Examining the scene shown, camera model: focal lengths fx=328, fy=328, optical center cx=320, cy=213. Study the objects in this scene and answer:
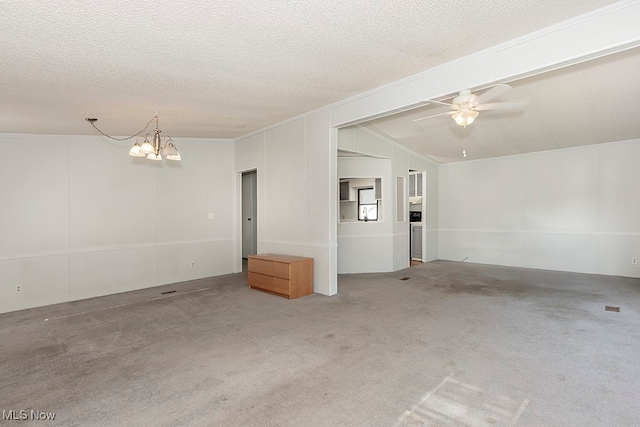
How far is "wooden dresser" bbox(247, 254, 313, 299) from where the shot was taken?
5.06m

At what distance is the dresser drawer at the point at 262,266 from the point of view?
5.36m

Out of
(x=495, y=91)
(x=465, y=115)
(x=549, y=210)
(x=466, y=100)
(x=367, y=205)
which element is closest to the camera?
(x=495, y=91)

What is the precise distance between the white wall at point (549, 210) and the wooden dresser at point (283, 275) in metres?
Result: 5.18

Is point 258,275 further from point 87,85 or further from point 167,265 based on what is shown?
point 87,85

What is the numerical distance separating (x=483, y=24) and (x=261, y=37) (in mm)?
1867

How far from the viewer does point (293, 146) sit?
573cm

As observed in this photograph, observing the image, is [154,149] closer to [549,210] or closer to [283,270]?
[283,270]

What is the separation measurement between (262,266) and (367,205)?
118 inches

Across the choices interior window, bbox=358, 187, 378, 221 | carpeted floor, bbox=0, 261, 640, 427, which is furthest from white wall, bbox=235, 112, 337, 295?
interior window, bbox=358, 187, 378, 221

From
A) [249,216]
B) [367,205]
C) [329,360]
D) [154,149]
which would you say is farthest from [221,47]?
[249,216]

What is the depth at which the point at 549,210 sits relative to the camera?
7.27m

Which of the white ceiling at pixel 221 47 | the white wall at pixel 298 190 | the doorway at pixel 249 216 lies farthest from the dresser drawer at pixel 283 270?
the doorway at pixel 249 216

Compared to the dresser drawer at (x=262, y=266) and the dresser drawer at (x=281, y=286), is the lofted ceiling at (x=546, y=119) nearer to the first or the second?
the dresser drawer at (x=262, y=266)

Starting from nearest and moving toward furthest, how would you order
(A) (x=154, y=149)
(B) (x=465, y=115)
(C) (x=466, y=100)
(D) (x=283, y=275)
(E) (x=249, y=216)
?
(C) (x=466, y=100), (B) (x=465, y=115), (A) (x=154, y=149), (D) (x=283, y=275), (E) (x=249, y=216)
